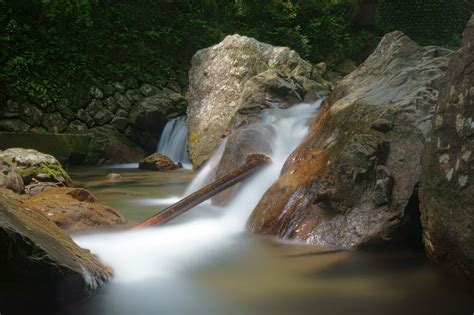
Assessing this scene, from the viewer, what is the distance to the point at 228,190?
4816mm

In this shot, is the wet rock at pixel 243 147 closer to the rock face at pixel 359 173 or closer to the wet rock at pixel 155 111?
the rock face at pixel 359 173

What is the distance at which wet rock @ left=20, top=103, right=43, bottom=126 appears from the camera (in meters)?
10.1

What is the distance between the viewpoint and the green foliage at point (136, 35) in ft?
34.7

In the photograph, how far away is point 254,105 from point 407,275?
16.0 ft

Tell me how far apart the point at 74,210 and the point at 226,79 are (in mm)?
6269

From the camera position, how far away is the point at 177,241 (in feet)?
11.2

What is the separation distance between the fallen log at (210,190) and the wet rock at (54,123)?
7.06 meters

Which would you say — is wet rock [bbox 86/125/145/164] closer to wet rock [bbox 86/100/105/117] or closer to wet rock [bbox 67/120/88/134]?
wet rock [bbox 67/120/88/134]

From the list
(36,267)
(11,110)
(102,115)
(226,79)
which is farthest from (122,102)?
(36,267)

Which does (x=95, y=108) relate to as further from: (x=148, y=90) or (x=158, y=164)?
(x=158, y=164)

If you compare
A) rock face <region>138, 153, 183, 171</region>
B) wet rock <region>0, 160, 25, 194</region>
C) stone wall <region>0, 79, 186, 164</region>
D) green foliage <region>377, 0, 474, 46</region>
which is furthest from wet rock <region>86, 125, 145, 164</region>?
green foliage <region>377, 0, 474, 46</region>

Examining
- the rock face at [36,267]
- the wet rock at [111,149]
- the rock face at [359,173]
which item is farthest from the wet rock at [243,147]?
the wet rock at [111,149]

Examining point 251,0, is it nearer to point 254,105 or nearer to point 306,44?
point 306,44

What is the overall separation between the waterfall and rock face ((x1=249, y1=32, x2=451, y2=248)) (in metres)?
5.68
